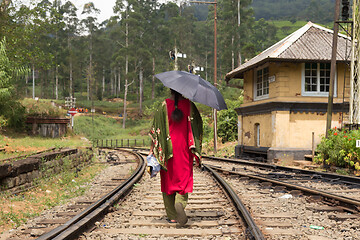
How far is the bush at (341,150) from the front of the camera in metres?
10.8

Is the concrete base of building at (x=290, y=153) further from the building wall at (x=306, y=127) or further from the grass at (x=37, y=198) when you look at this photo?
the grass at (x=37, y=198)

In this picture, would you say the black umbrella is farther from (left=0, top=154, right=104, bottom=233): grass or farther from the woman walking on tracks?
(left=0, top=154, right=104, bottom=233): grass

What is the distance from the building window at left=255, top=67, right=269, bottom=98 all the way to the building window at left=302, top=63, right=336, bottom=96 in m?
2.00

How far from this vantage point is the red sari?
4914mm

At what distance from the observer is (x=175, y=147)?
16.2 ft

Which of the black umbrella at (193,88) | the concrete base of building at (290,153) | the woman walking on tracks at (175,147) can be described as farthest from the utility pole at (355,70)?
the woman walking on tracks at (175,147)

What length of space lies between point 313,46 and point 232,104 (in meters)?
13.1

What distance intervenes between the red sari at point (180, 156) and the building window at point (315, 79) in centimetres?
1285

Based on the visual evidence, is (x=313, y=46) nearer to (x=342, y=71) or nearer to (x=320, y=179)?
(x=342, y=71)

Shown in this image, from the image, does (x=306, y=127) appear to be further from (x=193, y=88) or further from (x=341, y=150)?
(x=193, y=88)

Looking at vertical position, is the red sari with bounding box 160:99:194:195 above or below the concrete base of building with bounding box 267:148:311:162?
above

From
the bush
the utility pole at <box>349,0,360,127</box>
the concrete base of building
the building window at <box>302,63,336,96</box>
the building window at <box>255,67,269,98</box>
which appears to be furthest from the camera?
the building window at <box>255,67,269,98</box>

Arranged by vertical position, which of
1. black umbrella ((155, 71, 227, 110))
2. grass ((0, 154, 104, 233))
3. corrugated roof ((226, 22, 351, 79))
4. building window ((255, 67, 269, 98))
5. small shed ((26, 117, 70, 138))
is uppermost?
corrugated roof ((226, 22, 351, 79))

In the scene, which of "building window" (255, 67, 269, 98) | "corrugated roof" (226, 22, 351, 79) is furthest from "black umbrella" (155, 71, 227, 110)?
"building window" (255, 67, 269, 98)
